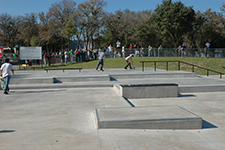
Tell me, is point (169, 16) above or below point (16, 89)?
above

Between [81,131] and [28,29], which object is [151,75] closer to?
[81,131]

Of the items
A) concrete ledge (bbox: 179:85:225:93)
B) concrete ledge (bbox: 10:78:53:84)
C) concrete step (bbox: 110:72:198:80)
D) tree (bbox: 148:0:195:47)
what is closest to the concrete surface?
concrete ledge (bbox: 179:85:225:93)

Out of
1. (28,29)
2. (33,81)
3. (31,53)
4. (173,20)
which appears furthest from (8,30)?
(33,81)

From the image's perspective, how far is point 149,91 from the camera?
10.7m

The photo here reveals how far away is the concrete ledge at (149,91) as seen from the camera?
10.6 meters

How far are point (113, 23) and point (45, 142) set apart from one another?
183 feet

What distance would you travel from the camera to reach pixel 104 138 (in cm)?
533

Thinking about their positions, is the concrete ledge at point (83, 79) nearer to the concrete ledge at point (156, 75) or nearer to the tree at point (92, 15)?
the concrete ledge at point (156, 75)

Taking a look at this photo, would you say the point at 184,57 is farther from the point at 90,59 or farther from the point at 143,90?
the point at 143,90

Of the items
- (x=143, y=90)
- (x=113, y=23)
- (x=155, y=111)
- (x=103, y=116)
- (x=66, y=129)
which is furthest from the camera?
(x=113, y=23)

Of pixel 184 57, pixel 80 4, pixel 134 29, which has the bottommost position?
pixel 184 57

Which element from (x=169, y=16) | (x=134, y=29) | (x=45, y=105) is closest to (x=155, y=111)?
(x=45, y=105)

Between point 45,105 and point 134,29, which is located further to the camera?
point 134,29

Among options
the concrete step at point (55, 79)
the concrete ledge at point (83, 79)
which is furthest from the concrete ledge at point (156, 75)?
the concrete step at point (55, 79)
